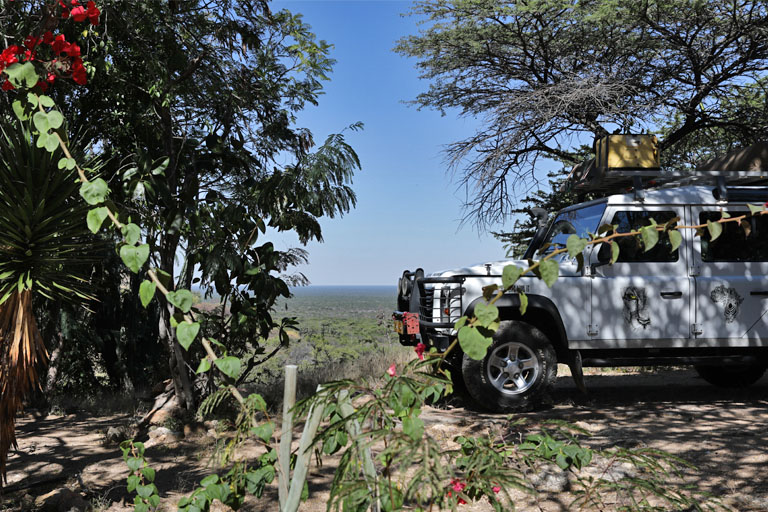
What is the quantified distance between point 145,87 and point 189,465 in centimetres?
371

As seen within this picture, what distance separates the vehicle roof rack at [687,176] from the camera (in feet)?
20.8

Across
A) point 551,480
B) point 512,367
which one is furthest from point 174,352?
point 551,480

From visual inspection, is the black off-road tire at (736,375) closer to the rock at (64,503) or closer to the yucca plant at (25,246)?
the rock at (64,503)

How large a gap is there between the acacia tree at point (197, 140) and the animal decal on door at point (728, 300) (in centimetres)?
385

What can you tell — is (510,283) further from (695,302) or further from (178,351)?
(695,302)

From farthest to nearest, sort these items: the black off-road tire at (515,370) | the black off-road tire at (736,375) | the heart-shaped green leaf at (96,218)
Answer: the black off-road tire at (736,375)
the black off-road tire at (515,370)
the heart-shaped green leaf at (96,218)

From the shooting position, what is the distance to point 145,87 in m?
6.21

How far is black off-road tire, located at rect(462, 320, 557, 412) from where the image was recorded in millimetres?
5922

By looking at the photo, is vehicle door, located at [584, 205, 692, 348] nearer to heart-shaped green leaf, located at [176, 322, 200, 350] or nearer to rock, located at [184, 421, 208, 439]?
rock, located at [184, 421, 208, 439]

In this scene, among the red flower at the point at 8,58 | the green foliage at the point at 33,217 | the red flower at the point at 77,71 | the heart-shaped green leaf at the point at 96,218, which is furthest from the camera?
the green foliage at the point at 33,217

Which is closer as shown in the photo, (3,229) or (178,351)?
(3,229)

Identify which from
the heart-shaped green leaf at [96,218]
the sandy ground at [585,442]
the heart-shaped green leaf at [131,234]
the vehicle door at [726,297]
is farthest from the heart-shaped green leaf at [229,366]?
the vehicle door at [726,297]

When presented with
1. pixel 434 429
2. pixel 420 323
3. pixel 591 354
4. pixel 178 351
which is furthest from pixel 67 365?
pixel 591 354

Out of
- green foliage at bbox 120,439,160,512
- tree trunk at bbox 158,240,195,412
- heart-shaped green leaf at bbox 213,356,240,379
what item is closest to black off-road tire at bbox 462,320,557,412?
tree trunk at bbox 158,240,195,412
